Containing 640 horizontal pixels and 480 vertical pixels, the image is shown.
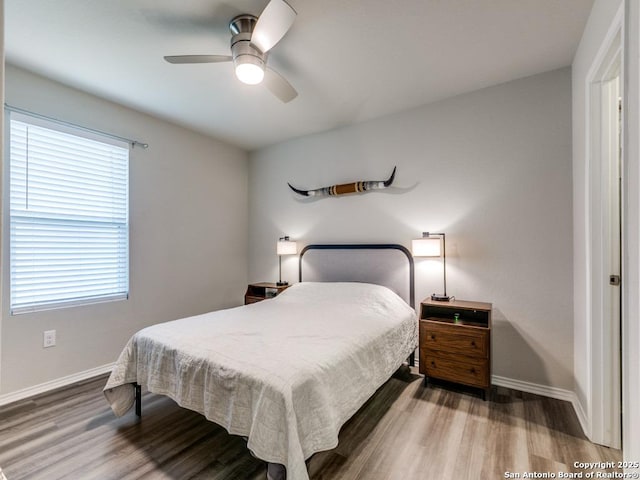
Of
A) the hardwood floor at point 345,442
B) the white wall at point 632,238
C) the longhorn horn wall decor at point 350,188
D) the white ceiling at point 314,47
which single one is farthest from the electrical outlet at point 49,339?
the white wall at point 632,238

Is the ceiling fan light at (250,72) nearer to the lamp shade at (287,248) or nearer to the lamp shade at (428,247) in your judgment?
the lamp shade at (428,247)

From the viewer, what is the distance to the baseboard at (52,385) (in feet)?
7.97

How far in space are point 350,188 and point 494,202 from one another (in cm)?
140

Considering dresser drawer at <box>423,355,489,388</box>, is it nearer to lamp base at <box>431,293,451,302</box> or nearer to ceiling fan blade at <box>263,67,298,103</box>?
lamp base at <box>431,293,451,302</box>

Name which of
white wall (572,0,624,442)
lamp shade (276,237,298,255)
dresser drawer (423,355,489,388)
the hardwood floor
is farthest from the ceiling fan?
dresser drawer (423,355,489,388)

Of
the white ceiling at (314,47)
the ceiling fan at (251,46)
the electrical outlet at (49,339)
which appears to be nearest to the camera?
the ceiling fan at (251,46)

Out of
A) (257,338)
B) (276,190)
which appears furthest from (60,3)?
(276,190)

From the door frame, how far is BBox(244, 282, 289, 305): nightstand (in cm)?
286

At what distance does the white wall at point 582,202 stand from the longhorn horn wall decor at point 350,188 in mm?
1490

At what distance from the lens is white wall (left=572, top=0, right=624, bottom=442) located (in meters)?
1.93

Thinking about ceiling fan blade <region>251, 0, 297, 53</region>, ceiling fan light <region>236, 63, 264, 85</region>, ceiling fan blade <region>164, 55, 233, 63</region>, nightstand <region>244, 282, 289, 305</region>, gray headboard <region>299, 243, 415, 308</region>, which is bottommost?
nightstand <region>244, 282, 289, 305</region>

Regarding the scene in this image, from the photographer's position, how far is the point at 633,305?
1258 millimetres

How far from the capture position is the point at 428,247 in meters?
2.80

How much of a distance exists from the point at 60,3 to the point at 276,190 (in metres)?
2.67
